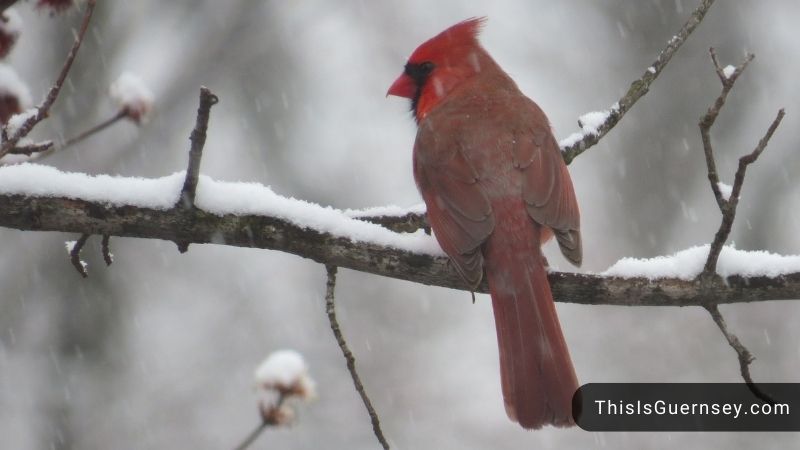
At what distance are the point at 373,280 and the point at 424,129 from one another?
5.03 m

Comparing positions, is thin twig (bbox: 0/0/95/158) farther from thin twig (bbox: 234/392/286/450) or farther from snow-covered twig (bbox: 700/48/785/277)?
snow-covered twig (bbox: 700/48/785/277)

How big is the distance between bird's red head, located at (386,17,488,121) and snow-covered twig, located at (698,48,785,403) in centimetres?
176

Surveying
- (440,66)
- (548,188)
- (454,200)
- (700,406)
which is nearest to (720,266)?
(548,188)

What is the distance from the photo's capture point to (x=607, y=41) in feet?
33.8

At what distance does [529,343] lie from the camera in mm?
3213

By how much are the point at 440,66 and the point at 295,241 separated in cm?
187

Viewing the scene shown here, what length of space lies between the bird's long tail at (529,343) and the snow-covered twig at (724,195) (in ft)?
1.69

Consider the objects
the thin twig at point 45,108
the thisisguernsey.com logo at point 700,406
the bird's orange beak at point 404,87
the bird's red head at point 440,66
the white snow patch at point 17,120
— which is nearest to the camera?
the thin twig at point 45,108

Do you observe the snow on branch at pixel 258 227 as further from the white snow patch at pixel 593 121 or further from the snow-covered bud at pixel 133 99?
the white snow patch at pixel 593 121

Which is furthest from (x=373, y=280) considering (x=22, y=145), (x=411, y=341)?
(x=22, y=145)

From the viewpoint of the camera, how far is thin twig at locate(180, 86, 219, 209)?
7.66 feet

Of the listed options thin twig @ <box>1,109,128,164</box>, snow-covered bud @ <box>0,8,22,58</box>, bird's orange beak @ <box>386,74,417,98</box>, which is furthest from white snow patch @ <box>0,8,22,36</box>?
bird's orange beak @ <box>386,74,417,98</box>

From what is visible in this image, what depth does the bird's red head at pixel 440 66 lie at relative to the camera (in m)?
4.42

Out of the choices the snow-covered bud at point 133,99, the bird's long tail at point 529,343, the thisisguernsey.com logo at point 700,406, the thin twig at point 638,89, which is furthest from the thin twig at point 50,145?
the thisisguernsey.com logo at point 700,406
